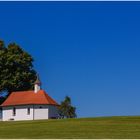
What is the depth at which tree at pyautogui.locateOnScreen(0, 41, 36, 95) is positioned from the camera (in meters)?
82.9

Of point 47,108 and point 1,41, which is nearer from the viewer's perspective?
point 47,108

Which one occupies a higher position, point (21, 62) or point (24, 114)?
point (21, 62)

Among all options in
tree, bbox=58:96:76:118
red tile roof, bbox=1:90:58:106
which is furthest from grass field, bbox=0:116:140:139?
tree, bbox=58:96:76:118

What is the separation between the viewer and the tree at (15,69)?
82.9m

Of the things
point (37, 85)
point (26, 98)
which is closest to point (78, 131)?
point (26, 98)

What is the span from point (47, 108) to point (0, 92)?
10319mm

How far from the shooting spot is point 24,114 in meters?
82.2

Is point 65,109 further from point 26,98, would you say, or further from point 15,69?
point 15,69

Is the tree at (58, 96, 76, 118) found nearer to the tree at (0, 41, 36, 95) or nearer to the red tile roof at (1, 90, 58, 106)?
the red tile roof at (1, 90, 58, 106)

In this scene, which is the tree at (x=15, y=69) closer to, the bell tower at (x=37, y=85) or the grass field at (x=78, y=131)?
the bell tower at (x=37, y=85)

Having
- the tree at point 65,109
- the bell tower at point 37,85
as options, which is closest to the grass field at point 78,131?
the bell tower at point 37,85

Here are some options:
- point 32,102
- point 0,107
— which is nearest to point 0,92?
point 0,107

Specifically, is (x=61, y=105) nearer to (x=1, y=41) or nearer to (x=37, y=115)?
(x=37, y=115)

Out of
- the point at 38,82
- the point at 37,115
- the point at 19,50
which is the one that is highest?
the point at 19,50
